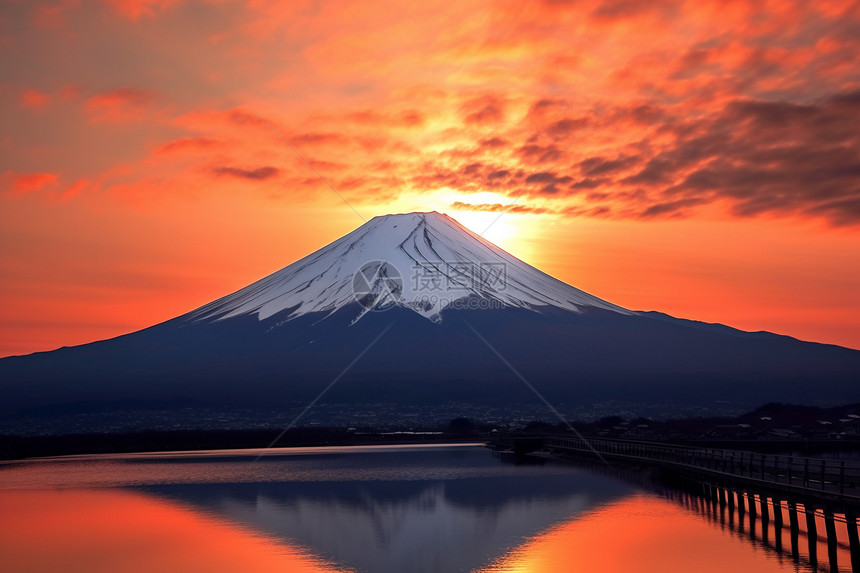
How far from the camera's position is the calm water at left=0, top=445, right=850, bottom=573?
112 feet

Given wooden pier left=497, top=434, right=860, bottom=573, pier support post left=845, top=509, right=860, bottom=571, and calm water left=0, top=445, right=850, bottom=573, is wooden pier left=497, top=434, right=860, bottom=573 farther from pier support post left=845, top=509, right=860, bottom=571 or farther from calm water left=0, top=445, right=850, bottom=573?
calm water left=0, top=445, right=850, bottom=573

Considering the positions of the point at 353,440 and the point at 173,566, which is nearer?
the point at 173,566

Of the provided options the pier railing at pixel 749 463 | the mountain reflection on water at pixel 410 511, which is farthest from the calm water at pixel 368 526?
the pier railing at pixel 749 463

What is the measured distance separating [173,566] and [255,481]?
1291 inches

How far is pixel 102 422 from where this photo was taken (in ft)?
606

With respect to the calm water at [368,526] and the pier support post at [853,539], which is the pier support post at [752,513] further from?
the pier support post at [853,539]

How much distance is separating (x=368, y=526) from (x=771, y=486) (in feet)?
52.0

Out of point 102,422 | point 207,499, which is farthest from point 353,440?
point 207,499

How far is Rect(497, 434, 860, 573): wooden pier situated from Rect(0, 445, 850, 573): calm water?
3.32 ft

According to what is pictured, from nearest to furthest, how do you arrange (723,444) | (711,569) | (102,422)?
(711,569), (723,444), (102,422)

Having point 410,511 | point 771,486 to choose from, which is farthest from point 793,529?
point 410,511

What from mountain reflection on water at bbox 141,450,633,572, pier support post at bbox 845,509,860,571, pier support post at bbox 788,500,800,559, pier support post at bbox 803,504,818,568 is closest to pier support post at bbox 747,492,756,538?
pier support post at bbox 788,500,800,559

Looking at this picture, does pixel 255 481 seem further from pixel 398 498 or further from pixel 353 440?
pixel 353 440

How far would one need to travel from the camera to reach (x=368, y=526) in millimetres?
43219
